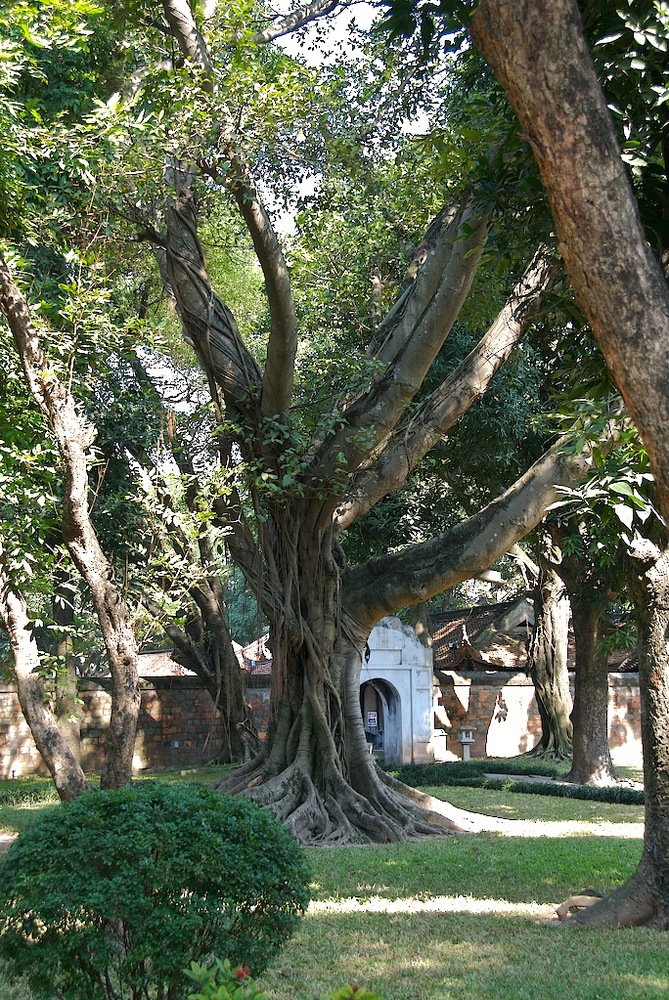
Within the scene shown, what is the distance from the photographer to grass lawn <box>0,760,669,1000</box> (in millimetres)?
4555

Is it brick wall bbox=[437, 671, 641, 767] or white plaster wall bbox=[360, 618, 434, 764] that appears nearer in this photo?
white plaster wall bbox=[360, 618, 434, 764]

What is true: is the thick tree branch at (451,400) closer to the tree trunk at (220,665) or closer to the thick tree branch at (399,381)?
the thick tree branch at (399,381)

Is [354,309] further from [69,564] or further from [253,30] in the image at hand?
[69,564]

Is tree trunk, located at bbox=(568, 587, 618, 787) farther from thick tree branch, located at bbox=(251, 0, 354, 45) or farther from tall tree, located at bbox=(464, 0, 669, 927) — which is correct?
tall tree, located at bbox=(464, 0, 669, 927)

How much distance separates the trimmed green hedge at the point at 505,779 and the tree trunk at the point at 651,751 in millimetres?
7561

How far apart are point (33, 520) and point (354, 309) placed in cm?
534

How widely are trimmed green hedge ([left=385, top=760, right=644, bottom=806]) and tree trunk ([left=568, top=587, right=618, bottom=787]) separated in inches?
32.4

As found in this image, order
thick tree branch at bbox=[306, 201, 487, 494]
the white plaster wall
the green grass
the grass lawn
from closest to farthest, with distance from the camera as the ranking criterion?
the grass lawn < thick tree branch at bbox=[306, 201, 487, 494] < the green grass < the white plaster wall

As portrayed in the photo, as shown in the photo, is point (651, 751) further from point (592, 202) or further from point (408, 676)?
point (408, 676)

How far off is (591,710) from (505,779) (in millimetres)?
1850

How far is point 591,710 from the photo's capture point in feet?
49.5

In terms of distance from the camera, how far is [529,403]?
42.0ft

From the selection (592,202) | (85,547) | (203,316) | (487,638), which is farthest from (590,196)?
(487,638)

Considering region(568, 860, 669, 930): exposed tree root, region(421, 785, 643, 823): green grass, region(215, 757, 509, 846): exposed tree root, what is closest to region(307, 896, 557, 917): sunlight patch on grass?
region(568, 860, 669, 930): exposed tree root
